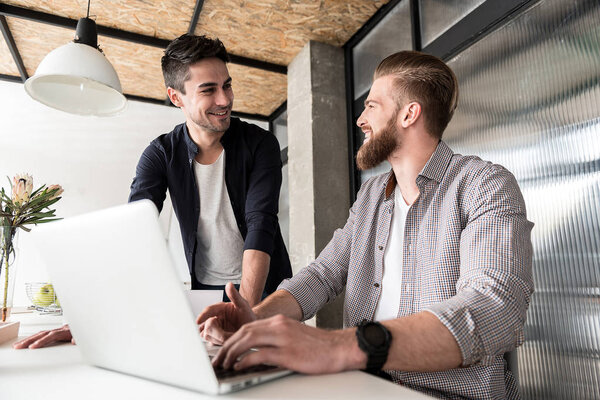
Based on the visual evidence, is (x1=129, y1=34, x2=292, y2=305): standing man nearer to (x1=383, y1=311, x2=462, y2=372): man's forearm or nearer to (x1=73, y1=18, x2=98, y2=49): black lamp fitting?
(x1=73, y1=18, x2=98, y2=49): black lamp fitting

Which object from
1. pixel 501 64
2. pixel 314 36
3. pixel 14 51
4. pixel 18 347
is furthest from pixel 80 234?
pixel 14 51

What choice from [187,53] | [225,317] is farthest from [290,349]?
[187,53]

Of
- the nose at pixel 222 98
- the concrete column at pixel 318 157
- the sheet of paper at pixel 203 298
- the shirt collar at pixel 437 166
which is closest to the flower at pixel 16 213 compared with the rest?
the sheet of paper at pixel 203 298

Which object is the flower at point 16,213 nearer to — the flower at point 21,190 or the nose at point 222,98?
the flower at point 21,190

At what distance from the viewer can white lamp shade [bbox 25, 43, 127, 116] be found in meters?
1.61

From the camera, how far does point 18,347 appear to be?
Result: 82cm

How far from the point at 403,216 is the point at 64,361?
87 cm

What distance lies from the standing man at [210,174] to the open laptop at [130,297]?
3.34 ft

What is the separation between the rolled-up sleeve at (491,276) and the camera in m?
0.67

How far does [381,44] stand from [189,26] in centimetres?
152

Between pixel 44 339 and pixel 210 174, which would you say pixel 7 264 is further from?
pixel 210 174

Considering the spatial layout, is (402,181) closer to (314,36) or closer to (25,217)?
(25,217)

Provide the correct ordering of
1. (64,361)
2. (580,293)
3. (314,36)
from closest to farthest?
(64,361)
(580,293)
(314,36)

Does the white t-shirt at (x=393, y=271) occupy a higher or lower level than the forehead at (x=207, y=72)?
lower
